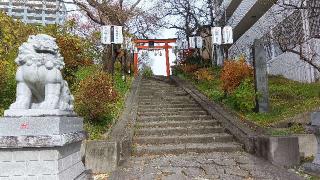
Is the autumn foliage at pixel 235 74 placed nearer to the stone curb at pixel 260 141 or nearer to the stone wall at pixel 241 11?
the stone curb at pixel 260 141

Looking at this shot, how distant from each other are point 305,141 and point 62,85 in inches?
217

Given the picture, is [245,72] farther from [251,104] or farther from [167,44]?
[167,44]

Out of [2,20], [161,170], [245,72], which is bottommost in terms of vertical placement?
[161,170]

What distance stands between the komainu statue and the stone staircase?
13.5ft

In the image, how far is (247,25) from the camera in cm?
2962

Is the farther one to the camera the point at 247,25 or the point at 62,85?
the point at 247,25

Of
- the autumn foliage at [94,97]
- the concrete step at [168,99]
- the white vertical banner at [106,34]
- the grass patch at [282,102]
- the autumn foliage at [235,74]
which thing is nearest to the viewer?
the autumn foliage at [94,97]

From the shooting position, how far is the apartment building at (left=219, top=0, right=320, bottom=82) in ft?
51.5

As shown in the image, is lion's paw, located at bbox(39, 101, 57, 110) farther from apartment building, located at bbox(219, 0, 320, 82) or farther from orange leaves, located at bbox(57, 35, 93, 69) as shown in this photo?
apartment building, located at bbox(219, 0, 320, 82)

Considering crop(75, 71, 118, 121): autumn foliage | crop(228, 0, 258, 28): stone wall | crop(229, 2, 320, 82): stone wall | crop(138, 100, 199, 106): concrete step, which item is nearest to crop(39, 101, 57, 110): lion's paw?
crop(75, 71, 118, 121): autumn foliage

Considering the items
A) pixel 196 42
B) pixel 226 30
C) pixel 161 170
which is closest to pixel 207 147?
pixel 161 170

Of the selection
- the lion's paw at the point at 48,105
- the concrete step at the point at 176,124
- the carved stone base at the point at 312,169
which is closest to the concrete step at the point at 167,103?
the concrete step at the point at 176,124

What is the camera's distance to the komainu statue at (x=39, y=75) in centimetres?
486

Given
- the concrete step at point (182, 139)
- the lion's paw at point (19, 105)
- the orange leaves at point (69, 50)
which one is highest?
the orange leaves at point (69, 50)
